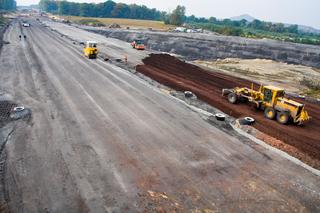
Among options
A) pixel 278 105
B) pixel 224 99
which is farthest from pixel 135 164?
pixel 224 99

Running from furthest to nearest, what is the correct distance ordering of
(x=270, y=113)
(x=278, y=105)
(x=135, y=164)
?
1. (x=270, y=113)
2. (x=278, y=105)
3. (x=135, y=164)

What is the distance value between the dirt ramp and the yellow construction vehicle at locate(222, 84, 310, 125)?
1.59 feet

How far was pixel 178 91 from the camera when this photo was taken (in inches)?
1046

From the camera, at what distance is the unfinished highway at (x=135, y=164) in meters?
10.7

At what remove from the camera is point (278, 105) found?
1988 cm

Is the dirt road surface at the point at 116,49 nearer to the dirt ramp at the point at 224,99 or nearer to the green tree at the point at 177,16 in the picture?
the dirt ramp at the point at 224,99

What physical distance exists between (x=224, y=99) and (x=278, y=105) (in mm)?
5386

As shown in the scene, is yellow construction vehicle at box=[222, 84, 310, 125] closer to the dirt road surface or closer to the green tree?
the dirt road surface

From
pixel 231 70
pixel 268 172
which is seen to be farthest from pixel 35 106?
pixel 231 70

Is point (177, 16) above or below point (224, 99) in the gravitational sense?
above

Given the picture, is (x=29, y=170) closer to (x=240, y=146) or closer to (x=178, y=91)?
(x=240, y=146)

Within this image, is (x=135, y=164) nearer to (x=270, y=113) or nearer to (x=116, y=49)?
(x=270, y=113)

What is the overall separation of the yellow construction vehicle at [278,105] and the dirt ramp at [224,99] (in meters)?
0.49

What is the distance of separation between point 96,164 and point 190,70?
25367 mm
